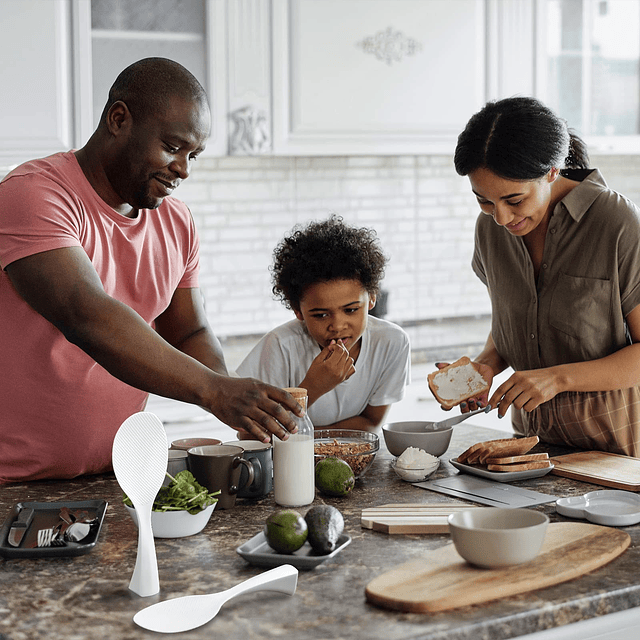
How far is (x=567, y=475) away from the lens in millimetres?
1808

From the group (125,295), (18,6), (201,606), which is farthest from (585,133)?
(201,606)

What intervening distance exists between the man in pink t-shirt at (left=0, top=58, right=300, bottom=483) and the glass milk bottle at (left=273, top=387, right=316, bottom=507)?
0.08m

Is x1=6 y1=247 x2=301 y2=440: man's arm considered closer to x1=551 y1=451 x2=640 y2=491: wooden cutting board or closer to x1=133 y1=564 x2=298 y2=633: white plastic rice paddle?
x1=133 y1=564 x2=298 y2=633: white plastic rice paddle

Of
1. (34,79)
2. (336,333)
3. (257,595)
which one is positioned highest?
(34,79)

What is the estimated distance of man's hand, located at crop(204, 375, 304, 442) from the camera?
4.95 feet

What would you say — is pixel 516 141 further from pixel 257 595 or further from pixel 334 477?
pixel 257 595

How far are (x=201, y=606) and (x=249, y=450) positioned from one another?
21.8 inches

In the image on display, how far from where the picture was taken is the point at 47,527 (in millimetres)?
1479

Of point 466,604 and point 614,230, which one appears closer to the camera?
point 466,604

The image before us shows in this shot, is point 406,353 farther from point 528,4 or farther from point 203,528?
point 528,4

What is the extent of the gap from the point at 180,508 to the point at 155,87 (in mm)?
806

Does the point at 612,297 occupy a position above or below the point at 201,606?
above

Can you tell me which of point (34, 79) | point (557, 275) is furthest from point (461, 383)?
point (34, 79)

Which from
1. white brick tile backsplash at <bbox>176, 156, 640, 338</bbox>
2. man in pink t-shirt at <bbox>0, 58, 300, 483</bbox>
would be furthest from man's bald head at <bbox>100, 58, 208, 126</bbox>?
white brick tile backsplash at <bbox>176, 156, 640, 338</bbox>
